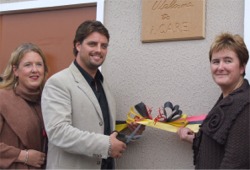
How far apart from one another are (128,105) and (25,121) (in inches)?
34.3

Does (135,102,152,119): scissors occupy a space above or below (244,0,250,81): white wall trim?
below

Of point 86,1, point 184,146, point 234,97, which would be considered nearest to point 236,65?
point 234,97

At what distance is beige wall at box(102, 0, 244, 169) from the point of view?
12.6ft

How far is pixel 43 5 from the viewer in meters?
4.62

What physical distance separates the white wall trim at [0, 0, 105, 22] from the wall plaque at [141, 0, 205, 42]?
1.36 ft

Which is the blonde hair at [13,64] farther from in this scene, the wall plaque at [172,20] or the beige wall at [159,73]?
the wall plaque at [172,20]

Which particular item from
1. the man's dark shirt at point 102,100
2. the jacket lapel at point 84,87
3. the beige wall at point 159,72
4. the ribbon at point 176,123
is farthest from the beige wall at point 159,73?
the jacket lapel at point 84,87

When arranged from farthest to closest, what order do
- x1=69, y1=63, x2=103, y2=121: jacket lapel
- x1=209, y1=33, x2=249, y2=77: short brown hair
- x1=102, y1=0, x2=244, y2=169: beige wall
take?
x1=102, y1=0, x2=244, y2=169: beige wall < x1=69, y1=63, x2=103, y2=121: jacket lapel < x1=209, y1=33, x2=249, y2=77: short brown hair

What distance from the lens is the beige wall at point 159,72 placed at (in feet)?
12.6

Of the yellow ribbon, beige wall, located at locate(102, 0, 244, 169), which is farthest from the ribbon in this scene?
beige wall, located at locate(102, 0, 244, 169)

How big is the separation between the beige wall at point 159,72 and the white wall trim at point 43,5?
0.07 metres

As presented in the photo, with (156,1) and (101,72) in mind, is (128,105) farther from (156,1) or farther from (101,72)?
(156,1)

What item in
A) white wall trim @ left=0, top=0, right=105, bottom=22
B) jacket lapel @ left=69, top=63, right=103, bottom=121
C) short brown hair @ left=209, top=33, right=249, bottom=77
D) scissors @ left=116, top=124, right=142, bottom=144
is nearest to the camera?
short brown hair @ left=209, top=33, right=249, bottom=77

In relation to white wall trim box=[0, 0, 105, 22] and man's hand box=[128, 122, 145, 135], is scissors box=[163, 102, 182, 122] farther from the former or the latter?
white wall trim box=[0, 0, 105, 22]
